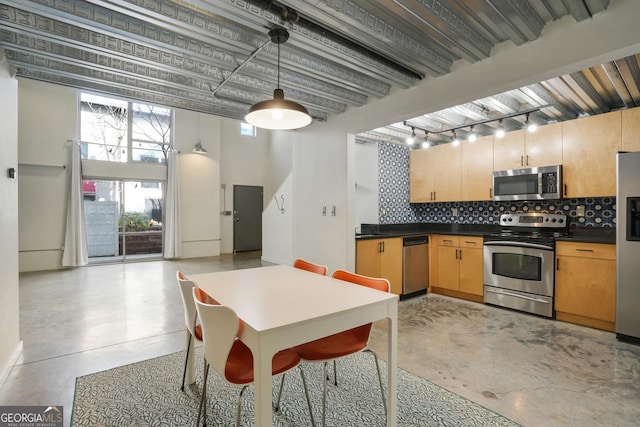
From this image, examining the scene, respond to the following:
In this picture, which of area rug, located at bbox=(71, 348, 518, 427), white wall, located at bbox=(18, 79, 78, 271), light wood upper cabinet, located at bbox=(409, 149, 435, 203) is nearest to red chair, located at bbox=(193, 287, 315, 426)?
area rug, located at bbox=(71, 348, 518, 427)

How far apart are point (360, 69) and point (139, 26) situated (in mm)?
1738

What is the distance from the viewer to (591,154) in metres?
3.56

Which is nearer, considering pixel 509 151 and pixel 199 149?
pixel 509 151

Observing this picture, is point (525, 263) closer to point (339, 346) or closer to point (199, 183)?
point (339, 346)

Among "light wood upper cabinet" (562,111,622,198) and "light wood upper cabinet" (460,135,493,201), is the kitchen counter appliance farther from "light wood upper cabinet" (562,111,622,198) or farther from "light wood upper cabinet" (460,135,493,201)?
"light wood upper cabinet" (460,135,493,201)

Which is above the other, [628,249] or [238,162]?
[238,162]

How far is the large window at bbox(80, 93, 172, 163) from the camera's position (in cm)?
662

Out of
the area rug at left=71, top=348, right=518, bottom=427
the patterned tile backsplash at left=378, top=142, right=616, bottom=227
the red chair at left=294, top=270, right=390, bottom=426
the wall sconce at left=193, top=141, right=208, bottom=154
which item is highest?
the wall sconce at left=193, top=141, right=208, bottom=154

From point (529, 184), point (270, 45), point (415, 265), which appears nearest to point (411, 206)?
point (415, 265)

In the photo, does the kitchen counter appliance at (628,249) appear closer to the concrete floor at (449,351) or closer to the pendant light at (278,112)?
the concrete floor at (449,351)

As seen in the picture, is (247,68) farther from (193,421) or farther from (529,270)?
(529,270)

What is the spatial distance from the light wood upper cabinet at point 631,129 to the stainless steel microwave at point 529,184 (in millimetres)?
615

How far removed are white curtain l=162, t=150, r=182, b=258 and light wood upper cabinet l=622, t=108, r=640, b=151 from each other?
7.88 meters

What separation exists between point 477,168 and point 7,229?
525 centimetres
